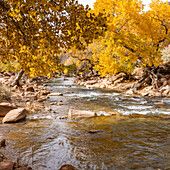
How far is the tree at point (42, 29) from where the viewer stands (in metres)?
3.23

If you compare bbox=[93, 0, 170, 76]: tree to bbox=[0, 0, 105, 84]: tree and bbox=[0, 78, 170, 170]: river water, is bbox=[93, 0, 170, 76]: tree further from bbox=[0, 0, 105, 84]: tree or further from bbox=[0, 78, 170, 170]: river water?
bbox=[0, 0, 105, 84]: tree

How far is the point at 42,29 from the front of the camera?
361cm

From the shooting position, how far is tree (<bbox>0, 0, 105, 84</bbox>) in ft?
10.6

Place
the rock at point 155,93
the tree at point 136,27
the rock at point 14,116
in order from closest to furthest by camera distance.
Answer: the rock at point 14,116, the tree at point 136,27, the rock at point 155,93

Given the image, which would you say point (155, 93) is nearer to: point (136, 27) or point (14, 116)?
point (136, 27)

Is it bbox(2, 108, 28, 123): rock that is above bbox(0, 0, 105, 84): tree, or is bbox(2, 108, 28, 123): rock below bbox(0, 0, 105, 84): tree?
below

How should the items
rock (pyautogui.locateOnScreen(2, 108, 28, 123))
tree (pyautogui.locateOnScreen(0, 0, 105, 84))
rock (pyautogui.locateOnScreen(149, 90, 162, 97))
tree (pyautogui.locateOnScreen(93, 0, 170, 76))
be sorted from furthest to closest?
rock (pyautogui.locateOnScreen(149, 90, 162, 97)), tree (pyautogui.locateOnScreen(93, 0, 170, 76)), rock (pyautogui.locateOnScreen(2, 108, 28, 123)), tree (pyautogui.locateOnScreen(0, 0, 105, 84))

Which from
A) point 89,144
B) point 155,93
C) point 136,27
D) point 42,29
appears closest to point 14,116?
point 89,144

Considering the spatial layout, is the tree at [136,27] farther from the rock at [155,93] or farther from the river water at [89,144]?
the river water at [89,144]

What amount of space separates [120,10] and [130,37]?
2.30 metres

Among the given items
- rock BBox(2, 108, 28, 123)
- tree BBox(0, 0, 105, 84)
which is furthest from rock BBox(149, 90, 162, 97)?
tree BBox(0, 0, 105, 84)

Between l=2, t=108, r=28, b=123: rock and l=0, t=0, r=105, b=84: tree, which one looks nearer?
l=0, t=0, r=105, b=84: tree

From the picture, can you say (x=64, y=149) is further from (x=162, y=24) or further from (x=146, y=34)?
(x=162, y=24)

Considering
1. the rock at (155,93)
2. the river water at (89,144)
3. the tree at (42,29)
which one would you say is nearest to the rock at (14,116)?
the river water at (89,144)
